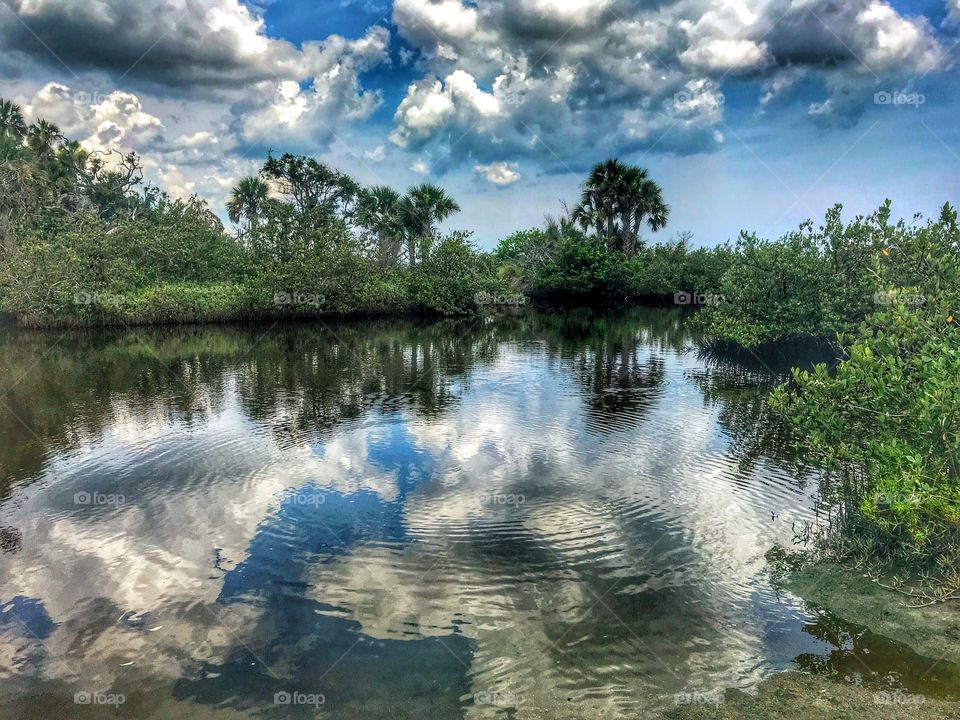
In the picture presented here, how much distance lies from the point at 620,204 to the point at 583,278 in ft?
32.1

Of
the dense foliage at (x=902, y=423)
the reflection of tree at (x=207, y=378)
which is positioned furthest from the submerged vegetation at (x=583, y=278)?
the reflection of tree at (x=207, y=378)

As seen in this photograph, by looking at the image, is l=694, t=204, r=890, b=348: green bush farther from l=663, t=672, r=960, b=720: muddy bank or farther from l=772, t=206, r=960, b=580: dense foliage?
l=663, t=672, r=960, b=720: muddy bank

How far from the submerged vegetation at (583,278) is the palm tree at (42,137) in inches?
7.2

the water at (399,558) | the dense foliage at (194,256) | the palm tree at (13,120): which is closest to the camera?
the water at (399,558)

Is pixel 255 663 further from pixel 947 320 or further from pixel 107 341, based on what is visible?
pixel 107 341

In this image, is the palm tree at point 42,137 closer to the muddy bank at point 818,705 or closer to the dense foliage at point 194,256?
the dense foliage at point 194,256

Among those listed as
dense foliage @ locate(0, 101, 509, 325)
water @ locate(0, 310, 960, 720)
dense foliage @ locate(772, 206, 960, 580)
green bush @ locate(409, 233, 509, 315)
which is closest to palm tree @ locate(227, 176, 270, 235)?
dense foliage @ locate(0, 101, 509, 325)

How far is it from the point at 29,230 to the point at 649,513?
177 ft

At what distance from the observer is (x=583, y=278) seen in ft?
214

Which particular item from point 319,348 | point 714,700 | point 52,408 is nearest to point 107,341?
point 319,348

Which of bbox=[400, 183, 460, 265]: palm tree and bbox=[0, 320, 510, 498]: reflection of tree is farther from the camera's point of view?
bbox=[400, 183, 460, 265]: palm tree

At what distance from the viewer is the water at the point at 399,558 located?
6.48m

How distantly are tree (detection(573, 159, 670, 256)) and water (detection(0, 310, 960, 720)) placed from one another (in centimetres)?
4873

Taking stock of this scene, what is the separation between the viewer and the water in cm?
648
